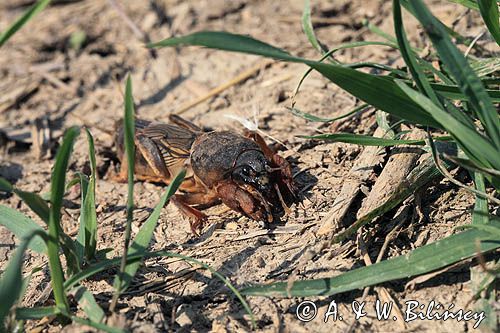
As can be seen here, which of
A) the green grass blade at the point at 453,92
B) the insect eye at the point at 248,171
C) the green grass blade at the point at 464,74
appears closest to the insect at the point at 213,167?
the insect eye at the point at 248,171

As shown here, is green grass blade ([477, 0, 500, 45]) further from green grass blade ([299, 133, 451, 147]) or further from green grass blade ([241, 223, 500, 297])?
green grass blade ([241, 223, 500, 297])

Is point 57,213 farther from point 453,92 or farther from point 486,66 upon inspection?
point 486,66

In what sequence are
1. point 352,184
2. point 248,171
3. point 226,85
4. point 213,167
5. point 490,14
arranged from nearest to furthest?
point 490,14 → point 352,184 → point 248,171 → point 213,167 → point 226,85

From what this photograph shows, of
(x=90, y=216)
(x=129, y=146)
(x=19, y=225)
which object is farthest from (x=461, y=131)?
(x=19, y=225)

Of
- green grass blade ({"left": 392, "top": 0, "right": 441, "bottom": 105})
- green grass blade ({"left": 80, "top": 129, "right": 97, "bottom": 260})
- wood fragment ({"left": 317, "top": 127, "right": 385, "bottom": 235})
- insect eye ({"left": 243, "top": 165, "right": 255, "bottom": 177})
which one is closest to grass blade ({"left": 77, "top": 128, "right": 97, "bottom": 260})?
green grass blade ({"left": 80, "top": 129, "right": 97, "bottom": 260})

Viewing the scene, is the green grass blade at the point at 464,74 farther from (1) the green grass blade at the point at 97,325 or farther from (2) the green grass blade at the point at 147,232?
(1) the green grass blade at the point at 97,325

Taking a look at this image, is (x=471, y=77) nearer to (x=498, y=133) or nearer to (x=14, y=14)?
(x=498, y=133)
